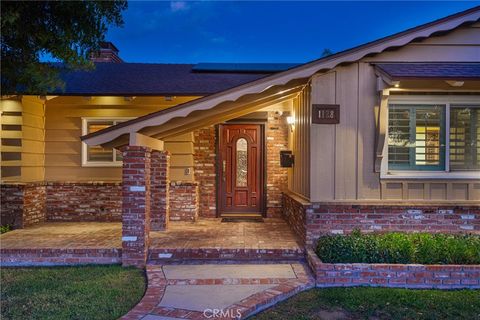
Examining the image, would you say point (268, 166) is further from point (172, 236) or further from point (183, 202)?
point (172, 236)

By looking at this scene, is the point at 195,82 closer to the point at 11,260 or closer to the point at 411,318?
the point at 11,260

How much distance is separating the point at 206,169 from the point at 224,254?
3504 millimetres

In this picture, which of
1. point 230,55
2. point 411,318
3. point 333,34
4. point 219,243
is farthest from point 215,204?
A: point 230,55

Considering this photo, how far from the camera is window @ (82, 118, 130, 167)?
8.60 m

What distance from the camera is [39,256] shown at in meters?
5.71

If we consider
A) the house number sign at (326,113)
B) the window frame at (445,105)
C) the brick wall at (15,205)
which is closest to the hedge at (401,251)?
the window frame at (445,105)

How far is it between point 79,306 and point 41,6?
3.53 m

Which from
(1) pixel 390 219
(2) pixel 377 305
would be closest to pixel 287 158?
(1) pixel 390 219

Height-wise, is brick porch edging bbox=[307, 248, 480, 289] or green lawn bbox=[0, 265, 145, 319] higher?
brick porch edging bbox=[307, 248, 480, 289]

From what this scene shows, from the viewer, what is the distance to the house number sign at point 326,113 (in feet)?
19.2

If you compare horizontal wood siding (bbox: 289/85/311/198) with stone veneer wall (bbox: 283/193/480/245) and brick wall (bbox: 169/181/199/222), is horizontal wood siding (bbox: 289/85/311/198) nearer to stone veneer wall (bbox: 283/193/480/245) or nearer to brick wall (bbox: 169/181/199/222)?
stone veneer wall (bbox: 283/193/480/245)

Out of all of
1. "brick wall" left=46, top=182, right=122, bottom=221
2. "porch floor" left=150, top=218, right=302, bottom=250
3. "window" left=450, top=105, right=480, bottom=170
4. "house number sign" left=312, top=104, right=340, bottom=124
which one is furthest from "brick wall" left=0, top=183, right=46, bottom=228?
"window" left=450, top=105, right=480, bottom=170

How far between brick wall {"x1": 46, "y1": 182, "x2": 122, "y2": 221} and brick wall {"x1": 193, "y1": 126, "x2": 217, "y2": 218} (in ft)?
6.25

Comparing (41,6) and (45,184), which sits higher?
(41,6)
